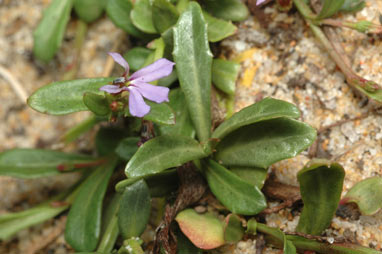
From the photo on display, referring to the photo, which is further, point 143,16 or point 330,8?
point 143,16

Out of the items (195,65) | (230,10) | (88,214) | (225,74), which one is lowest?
(88,214)

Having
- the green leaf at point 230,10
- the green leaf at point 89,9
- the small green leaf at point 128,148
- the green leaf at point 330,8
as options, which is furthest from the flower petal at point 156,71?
the green leaf at point 89,9

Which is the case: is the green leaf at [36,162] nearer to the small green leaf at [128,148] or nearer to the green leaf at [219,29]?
the small green leaf at [128,148]

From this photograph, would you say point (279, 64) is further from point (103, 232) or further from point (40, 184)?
point (40, 184)

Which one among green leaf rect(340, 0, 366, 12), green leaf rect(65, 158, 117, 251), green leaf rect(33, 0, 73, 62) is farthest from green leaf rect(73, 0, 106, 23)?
green leaf rect(340, 0, 366, 12)

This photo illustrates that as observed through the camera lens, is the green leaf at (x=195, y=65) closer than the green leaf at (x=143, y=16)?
Yes

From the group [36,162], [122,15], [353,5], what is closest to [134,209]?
[36,162]

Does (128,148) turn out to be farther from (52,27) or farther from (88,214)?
(52,27)
